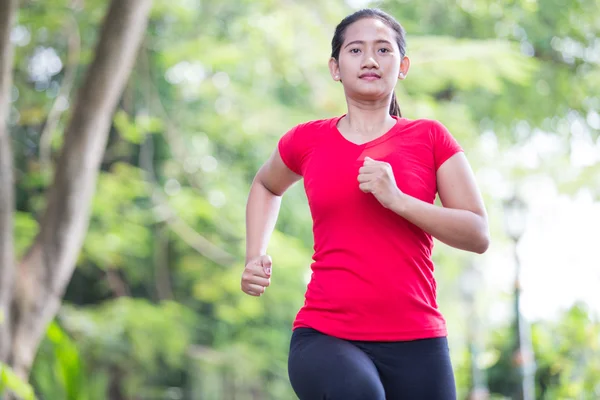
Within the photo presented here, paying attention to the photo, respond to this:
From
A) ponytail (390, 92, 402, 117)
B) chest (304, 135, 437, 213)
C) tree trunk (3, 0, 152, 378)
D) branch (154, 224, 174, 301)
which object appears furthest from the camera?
branch (154, 224, 174, 301)

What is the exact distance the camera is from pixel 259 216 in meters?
2.30

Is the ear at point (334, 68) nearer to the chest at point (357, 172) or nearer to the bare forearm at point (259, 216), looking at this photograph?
the chest at point (357, 172)

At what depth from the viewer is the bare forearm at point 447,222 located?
188 centimetres

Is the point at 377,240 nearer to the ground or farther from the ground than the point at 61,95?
nearer to the ground

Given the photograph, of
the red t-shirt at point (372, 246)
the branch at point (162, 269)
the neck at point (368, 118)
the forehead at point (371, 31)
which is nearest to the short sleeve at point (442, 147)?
the red t-shirt at point (372, 246)

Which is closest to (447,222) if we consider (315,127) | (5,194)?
(315,127)

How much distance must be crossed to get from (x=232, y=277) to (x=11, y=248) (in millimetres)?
3272

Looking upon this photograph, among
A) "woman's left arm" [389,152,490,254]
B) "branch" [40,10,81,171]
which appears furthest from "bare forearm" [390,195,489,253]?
"branch" [40,10,81,171]

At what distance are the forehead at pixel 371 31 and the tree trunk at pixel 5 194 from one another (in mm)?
4190

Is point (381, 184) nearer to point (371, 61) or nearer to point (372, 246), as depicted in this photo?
point (372, 246)

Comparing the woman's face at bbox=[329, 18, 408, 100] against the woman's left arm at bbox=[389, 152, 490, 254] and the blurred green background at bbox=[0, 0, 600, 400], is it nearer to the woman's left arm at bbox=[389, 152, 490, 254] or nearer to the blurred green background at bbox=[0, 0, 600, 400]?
Answer: the woman's left arm at bbox=[389, 152, 490, 254]

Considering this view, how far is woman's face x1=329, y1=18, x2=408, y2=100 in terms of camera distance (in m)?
2.08

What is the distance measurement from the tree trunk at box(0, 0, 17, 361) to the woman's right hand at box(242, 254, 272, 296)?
4034mm

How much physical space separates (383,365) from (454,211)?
368 millimetres
